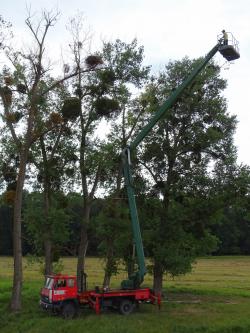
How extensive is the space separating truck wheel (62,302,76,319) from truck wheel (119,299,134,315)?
2317 mm

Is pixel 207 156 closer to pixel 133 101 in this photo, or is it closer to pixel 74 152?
pixel 133 101

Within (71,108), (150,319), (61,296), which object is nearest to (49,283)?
(61,296)

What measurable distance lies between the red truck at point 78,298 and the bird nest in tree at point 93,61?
1165cm

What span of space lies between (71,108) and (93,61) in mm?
2878

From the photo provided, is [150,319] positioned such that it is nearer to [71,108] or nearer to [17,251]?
[17,251]

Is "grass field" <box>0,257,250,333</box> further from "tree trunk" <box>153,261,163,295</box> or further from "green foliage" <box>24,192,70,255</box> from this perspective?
"green foliage" <box>24,192,70,255</box>

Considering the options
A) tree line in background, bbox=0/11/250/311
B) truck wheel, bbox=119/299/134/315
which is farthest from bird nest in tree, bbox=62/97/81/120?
truck wheel, bbox=119/299/134/315

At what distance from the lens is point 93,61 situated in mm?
28188

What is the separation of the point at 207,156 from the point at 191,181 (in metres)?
2.01

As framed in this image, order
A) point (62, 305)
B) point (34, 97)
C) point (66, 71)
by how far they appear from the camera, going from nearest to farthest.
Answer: point (62, 305)
point (34, 97)
point (66, 71)

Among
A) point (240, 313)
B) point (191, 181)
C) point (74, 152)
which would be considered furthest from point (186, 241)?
point (74, 152)

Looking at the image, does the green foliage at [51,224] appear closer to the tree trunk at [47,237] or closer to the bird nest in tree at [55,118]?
the tree trunk at [47,237]

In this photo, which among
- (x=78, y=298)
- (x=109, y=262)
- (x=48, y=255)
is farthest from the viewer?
(x=48, y=255)

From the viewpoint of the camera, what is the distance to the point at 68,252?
32188mm
